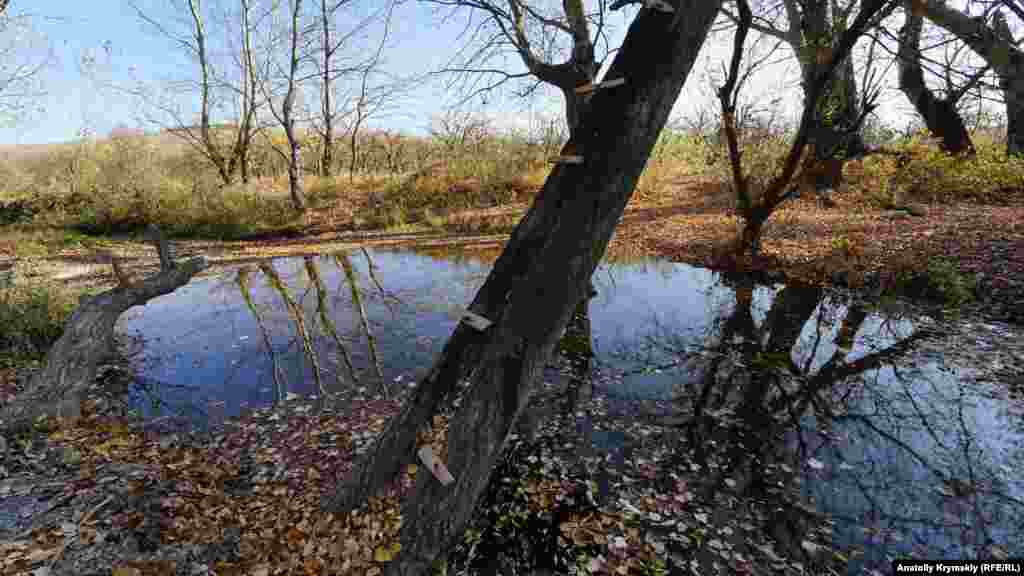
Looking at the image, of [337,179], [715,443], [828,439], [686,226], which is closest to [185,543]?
[715,443]

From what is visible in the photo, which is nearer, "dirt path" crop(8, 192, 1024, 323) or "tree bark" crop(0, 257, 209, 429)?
"tree bark" crop(0, 257, 209, 429)

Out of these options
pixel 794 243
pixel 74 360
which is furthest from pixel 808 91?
pixel 74 360

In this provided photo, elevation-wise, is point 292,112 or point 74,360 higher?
point 292,112

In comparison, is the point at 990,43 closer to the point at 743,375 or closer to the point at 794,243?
the point at 794,243

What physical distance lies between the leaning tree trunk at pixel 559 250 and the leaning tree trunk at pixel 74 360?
4.39m

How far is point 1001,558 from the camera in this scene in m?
2.71

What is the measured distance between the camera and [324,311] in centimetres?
782

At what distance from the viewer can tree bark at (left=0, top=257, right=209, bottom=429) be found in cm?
406

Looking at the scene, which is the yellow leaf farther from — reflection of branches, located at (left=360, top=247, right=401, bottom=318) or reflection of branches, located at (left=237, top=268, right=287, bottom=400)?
reflection of branches, located at (left=360, top=247, right=401, bottom=318)

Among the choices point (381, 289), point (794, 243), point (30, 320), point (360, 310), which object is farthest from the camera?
point (794, 243)

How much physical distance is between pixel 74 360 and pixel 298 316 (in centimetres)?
316

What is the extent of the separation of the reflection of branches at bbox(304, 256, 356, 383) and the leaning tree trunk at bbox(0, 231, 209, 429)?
7.66 ft

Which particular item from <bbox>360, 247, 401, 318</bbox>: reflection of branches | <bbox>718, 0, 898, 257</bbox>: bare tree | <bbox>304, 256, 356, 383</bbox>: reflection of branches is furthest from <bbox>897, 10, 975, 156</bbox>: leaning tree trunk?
<bbox>304, 256, 356, 383</bbox>: reflection of branches

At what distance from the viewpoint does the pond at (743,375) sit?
3246 millimetres
